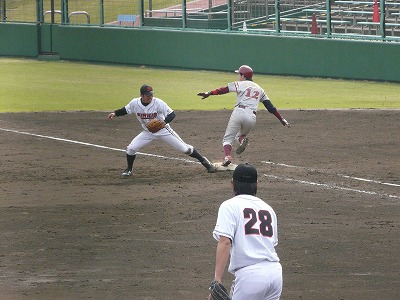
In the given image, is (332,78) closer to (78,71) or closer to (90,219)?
(78,71)

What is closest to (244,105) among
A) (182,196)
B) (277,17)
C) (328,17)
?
(182,196)

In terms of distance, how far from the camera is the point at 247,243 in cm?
698

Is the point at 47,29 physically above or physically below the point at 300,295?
above

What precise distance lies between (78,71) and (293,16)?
24.5ft

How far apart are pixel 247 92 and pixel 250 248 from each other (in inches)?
398

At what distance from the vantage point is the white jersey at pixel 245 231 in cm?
693

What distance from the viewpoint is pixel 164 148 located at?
63.9ft

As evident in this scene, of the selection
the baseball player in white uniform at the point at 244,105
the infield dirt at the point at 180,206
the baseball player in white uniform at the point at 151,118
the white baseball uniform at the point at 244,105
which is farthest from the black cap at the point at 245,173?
the white baseball uniform at the point at 244,105

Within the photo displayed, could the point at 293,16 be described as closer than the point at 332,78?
No

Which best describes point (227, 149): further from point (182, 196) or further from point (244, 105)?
point (182, 196)

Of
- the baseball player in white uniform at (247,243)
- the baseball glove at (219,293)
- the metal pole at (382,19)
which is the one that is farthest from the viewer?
the metal pole at (382,19)

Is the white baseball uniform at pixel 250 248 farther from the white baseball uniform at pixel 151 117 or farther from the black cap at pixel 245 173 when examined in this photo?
the white baseball uniform at pixel 151 117

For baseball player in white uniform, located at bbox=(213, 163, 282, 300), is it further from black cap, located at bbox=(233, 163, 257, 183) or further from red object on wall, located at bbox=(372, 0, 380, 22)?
red object on wall, located at bbox=(372, 0, 380, 22)

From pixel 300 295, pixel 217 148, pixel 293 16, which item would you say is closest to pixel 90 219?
pixel 300 295
